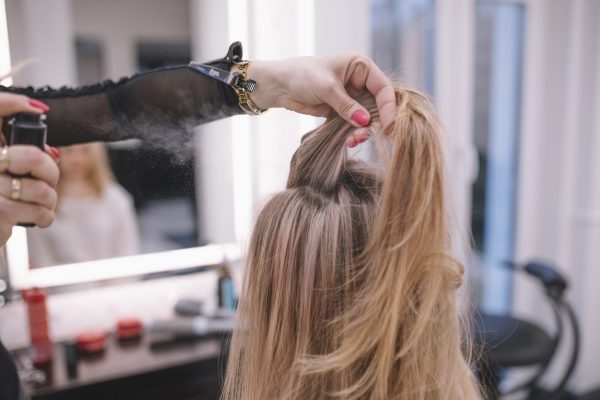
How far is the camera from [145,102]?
72cm

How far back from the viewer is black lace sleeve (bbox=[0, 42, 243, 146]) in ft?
2.32

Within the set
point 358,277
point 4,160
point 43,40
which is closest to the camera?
point 4,160

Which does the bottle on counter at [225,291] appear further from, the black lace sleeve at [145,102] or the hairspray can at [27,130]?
the hairspray can at [27,130]

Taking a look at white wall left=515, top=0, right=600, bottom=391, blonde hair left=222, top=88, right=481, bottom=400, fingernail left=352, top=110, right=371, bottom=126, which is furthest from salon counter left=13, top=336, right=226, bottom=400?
white wall left=515, top=0, right=600, bottom=391

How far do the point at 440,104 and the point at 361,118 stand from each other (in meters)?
1.66

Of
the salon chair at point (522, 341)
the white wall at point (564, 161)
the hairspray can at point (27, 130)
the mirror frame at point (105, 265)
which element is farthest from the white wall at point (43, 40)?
the white wall at point (564, 161)

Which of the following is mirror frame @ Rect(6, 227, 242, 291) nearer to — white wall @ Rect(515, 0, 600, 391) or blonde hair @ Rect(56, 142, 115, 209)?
blonde hair @ Rect(56, 142, 115, 209)

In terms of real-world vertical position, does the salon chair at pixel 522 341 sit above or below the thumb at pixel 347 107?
below

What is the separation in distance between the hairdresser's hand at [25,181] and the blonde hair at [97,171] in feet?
3.04

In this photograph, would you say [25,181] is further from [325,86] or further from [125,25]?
[125,25]

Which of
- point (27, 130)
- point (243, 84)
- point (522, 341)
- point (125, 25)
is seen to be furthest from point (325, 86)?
point (522, 341)

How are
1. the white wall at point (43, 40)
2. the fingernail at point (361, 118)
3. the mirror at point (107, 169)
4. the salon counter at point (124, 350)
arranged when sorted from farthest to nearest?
the mirror at point (107, 169) → the salon counter at point (124, 350) → the white wall at point (43, 40) → the fingernail at point (361, 118)

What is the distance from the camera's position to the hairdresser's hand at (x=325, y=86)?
0.62 meters

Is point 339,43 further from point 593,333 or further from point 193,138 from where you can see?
point 593,333
